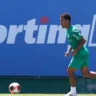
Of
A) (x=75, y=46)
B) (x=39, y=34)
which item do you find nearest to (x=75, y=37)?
(x=75, y=46)

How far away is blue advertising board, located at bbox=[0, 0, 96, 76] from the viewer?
1141 centimetres

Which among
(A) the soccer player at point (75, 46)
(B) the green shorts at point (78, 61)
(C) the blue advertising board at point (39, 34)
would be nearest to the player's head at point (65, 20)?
(A) the soccer player at point (75, 46)

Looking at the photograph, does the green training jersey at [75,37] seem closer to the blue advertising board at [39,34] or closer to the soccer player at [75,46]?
the soccer player at [75,46]

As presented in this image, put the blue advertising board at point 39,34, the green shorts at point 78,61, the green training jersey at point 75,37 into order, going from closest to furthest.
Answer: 1. the green training jersey at point 75,37
2. the green shorts at point 78,61
3. the blue advertising board at point 39,34

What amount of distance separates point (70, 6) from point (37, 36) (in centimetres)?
121

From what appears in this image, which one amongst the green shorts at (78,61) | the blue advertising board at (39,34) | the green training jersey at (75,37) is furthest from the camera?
the blue advertising board at (39,34)

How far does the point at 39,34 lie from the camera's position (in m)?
11.5

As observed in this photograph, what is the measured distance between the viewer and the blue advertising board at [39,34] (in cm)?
1141

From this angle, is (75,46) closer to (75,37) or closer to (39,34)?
(75,37)

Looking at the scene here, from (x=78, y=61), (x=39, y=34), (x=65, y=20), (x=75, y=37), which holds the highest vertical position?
(x=65, y=20)

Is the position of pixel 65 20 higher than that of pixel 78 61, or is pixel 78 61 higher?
pixel 65 20

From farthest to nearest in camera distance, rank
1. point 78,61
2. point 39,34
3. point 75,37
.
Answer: point 39,34 < point 78,61 < point 75,37

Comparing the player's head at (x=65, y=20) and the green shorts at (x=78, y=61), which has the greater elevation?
the player's head at (x=65, y=20)

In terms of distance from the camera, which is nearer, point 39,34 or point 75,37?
point 75,37
